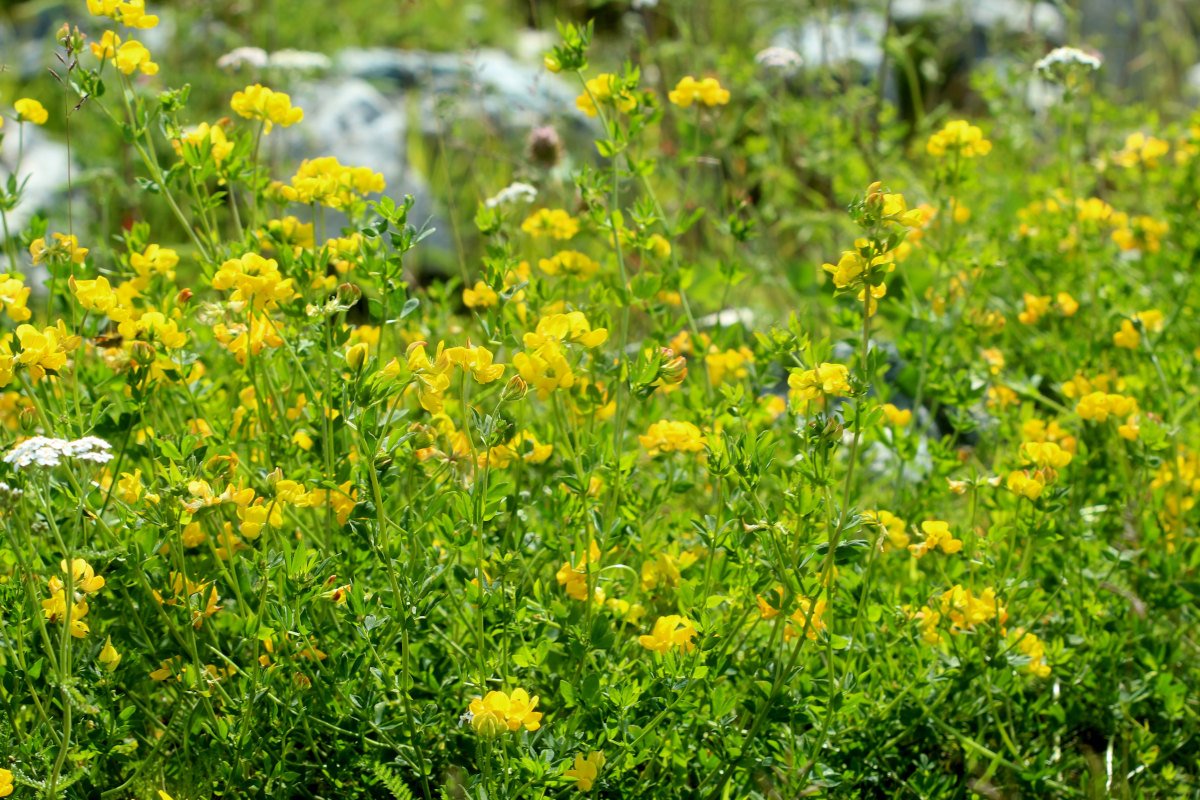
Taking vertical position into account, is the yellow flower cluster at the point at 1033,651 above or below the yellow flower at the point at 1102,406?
below

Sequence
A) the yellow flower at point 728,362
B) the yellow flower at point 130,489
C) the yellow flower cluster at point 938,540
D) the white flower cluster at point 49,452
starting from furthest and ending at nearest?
the yellow flower at point 728,362 < the yellow flower cluster at point 938,540 < the yellow flower at point 130,489 < the white flower cluster at point 49,452

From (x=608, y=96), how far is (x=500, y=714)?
112cm

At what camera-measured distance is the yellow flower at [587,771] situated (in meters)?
1.63

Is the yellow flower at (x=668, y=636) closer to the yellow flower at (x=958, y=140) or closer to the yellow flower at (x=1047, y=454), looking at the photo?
the yellow flower at (x=1047, y=454)

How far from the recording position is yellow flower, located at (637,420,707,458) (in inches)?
77.4

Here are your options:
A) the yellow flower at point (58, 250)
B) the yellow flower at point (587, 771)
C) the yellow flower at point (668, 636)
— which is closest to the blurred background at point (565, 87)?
the yellow flower at point (58, 250)

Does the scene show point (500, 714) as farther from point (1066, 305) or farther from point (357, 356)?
point (1066, 305)

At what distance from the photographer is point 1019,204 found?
4375 millimetres

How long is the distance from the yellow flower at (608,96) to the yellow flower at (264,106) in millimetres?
486

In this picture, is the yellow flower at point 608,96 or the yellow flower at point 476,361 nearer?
the yellow flower at point 476,361

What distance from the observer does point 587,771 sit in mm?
1641

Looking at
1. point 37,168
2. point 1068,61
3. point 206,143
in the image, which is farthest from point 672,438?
point 37,168

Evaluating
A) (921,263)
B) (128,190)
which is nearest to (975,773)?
(921,263)

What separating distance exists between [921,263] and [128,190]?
101 inches
